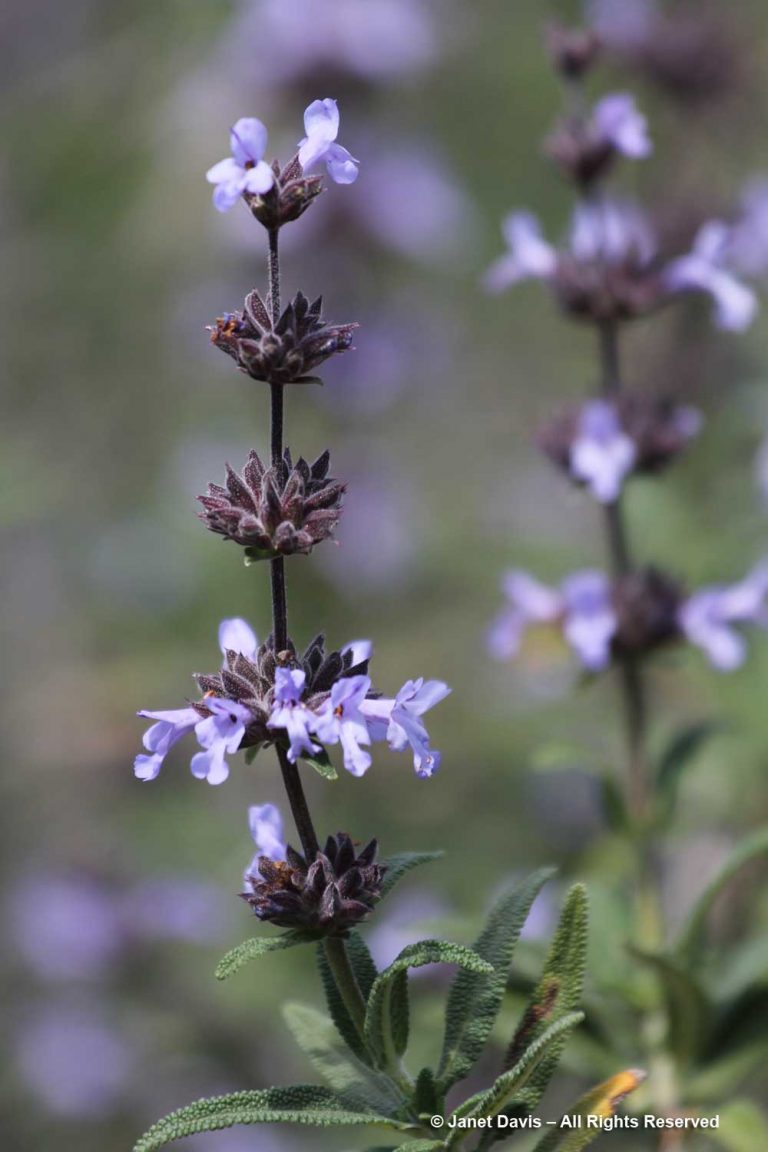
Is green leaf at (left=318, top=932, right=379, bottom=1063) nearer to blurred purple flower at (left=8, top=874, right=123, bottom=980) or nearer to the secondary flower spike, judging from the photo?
the secondary flower spike

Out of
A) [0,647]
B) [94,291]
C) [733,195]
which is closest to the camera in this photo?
[733,195]

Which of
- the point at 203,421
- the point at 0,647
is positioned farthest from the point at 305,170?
the point at 0,647

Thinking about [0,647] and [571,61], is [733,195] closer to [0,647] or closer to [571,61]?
[571,61]

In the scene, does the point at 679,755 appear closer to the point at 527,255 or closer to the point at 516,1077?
the point at 527,255

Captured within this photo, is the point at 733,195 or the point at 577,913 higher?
the point at 733,195

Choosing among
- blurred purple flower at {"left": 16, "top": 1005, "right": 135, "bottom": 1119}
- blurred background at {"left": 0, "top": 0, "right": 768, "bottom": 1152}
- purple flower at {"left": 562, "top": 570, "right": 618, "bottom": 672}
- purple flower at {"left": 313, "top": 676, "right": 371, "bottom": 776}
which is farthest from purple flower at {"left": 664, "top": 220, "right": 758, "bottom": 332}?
blurred purple flower at {"left": 16, "top": 1005, "right": 135, "bottom": 1119}

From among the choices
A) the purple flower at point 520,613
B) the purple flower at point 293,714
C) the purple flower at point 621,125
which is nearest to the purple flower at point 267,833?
the purple flower at point 293,714
